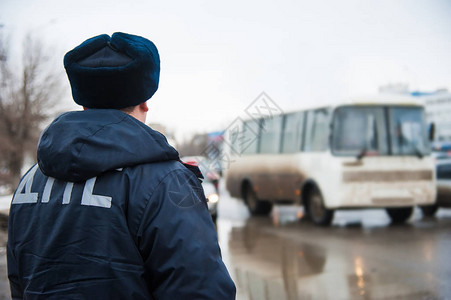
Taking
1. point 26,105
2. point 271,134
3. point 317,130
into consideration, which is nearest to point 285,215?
point 271,134

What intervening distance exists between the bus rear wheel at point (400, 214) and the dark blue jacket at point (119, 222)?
10.8m

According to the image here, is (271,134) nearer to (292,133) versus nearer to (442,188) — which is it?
(292,133)

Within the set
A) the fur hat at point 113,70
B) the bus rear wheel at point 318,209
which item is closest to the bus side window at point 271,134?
the bus rear wheel at point 318,209

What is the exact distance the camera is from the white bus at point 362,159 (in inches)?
397

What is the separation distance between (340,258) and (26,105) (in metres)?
15.6

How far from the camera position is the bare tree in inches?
718

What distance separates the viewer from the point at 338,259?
283 inches

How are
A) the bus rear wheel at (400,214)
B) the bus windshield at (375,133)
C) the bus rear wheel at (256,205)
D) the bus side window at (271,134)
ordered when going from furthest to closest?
the bus rear wheel at (256,205) → the bus side window at (271,134) → the bus rear wheel at (400,214) → the bus windshield at (375,133)

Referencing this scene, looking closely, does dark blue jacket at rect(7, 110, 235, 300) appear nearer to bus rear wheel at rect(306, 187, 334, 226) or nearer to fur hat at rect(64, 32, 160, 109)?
fur hat at rect(64, 32, 160, 109)

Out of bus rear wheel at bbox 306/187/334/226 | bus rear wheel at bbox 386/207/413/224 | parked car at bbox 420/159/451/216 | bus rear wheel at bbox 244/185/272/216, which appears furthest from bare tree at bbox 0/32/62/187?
parked car at bbox 420/159/451/216

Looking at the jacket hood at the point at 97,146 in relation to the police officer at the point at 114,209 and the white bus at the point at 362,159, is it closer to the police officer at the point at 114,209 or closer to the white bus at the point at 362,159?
the police officer at the point at 114,209

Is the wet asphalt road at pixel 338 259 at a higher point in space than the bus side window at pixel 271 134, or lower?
lower

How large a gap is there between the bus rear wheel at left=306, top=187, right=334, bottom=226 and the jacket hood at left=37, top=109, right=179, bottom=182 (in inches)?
368

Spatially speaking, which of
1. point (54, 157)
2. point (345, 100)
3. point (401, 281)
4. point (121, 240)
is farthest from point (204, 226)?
point (345, 100)
